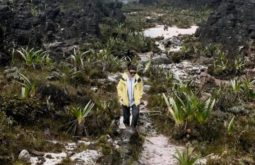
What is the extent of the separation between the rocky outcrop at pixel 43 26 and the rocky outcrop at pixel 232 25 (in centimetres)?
983

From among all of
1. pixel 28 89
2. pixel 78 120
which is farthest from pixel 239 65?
pixel 78 120

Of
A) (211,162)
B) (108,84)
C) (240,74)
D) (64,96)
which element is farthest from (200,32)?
(211,162)

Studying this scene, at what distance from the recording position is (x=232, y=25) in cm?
4184

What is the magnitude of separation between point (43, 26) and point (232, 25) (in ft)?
50.0

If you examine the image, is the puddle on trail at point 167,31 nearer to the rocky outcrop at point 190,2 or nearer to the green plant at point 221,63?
the green plant at point 221,63

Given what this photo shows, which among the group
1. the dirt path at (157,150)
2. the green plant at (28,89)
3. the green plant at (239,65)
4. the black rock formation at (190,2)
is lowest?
the black rock formation at (190,2)

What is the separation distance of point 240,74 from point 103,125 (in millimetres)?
16037

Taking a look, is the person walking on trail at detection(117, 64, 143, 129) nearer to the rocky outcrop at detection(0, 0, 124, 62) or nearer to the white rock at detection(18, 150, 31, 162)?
the white rock at detection(18, 150, 31, 162)

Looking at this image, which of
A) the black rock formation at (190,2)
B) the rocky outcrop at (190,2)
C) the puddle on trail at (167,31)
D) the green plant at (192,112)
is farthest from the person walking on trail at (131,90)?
the black rock formation at (190,2)

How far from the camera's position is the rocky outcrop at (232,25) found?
128 feet

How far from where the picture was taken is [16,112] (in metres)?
14.2

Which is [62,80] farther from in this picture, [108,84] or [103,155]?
[103,155]

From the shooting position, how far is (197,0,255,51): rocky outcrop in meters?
39.0

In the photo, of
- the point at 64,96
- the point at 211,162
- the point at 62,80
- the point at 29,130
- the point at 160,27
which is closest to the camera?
the point at 211,162
